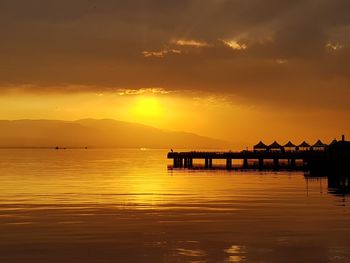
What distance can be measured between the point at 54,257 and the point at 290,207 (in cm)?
2456

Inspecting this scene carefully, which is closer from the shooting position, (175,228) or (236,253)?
(236,253)

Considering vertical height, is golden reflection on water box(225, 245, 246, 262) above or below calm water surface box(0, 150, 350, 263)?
below

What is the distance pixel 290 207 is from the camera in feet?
151

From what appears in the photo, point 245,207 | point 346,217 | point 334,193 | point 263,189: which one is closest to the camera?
point 346,217

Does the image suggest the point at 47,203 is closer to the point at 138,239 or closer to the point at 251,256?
the point at 138,239

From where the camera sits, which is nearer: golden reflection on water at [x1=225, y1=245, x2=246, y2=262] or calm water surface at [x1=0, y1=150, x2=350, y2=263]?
golden reflection on water at [x1=225, y1=245, x2=246, y2=262]

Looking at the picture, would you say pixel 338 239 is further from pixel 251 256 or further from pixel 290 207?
pixel 290 207

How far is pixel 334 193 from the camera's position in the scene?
58.6m

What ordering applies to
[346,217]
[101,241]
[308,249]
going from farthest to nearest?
[346,217], [101,241], [308,249]

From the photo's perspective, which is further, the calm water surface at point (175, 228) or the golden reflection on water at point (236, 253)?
the calm water surface at point (175, 228)

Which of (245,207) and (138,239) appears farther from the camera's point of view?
(245,207)

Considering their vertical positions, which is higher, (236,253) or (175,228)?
(175,228)

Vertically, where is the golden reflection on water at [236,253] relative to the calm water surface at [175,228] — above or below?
below

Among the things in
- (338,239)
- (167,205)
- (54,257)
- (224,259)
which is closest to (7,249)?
(54,257)
